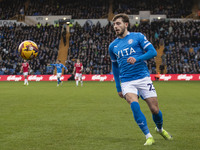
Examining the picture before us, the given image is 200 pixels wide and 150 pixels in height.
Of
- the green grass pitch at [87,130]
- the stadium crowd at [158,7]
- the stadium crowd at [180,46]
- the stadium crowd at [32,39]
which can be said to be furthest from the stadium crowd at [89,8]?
the green grass pitch at [87,130]

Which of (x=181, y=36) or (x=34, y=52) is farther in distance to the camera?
(x=181, y=36)

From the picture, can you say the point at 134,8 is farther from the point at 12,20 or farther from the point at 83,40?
the point at 12,20

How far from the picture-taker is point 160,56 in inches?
1526

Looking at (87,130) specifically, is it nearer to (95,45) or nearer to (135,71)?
(135,71)

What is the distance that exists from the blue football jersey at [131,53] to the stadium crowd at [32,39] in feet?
99.8

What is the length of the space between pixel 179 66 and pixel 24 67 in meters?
15.8

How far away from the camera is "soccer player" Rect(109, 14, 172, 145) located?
5.72m

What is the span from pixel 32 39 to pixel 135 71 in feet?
119

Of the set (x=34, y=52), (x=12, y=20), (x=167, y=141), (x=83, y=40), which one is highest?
(x=12, y=20)

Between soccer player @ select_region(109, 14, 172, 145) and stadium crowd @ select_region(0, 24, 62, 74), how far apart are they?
99.9ft

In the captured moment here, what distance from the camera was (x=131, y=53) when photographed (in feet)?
19.5

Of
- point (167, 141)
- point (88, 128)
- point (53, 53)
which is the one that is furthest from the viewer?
point (53, 53)

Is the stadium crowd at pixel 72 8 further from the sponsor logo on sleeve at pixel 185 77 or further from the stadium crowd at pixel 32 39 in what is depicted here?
the sponsor logo on sleeve at pixel 185 77

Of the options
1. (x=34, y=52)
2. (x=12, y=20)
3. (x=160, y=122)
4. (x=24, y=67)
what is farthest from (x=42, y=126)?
(x=12, y=20)
